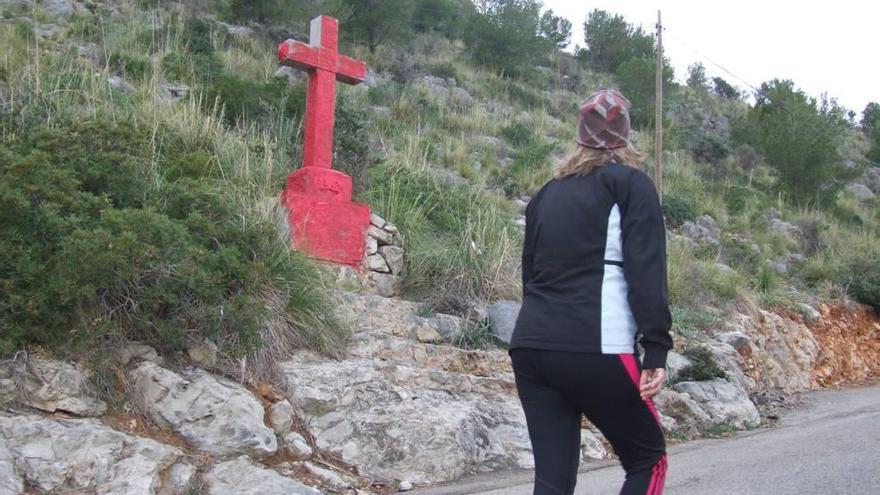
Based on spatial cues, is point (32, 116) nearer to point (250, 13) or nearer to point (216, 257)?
point (216, 257)

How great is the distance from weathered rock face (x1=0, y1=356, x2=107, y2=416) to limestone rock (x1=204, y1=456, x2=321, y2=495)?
0.83 metres

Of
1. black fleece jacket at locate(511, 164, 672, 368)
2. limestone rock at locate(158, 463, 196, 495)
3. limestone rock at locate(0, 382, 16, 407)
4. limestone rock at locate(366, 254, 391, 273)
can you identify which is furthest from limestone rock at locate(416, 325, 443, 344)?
black fleece jacket at locate(511, 164, 672, 368)

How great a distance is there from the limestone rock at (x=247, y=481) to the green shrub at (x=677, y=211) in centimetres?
1325

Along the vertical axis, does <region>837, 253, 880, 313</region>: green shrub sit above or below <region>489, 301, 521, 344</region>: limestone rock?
below

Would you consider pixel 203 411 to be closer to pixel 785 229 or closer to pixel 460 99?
pixel 460 99

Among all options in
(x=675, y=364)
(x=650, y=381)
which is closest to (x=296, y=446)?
(x=650, y=381)

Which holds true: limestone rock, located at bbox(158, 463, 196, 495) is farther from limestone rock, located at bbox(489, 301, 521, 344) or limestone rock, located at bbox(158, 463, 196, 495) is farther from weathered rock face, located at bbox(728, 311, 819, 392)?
weathered rock face, located at bbox(728, 311, 819, 392)

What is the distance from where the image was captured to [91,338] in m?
5.35

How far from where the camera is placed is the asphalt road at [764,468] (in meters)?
5.26

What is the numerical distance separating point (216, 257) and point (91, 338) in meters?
0.97

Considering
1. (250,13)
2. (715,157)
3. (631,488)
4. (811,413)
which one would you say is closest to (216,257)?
(631,488)

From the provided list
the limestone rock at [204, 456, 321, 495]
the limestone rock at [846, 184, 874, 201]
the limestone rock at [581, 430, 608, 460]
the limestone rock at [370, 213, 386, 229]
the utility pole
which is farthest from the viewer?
the limestone rock at [846, 184, 874, 201]

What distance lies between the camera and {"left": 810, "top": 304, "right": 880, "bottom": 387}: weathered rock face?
1266cm

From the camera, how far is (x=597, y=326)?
2.66 meters
